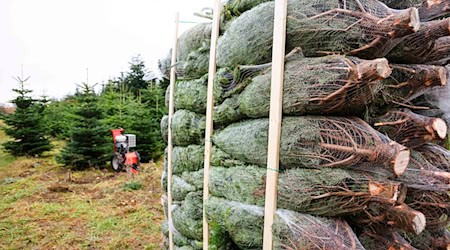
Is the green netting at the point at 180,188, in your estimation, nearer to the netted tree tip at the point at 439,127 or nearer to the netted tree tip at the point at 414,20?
the netted tree tip at the point at 439,127

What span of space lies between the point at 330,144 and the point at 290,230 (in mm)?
443

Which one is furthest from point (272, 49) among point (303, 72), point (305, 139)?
point (305, 139)

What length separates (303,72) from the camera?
165 cm

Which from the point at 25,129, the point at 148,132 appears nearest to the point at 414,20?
the point at 148,132

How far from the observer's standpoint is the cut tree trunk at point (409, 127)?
6.02ft

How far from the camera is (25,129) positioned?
1105cm

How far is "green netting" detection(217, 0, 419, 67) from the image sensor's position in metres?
1.59

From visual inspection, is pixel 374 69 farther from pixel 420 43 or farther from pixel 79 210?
pixel 79 210

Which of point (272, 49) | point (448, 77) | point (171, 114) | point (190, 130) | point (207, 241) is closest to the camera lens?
point (272, 49)

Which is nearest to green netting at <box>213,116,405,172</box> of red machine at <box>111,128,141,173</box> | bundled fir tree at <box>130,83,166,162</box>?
red machine at <box>111,128,141,173</box>

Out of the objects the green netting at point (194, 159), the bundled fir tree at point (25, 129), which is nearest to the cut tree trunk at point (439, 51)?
the green netting at point (194, 159)

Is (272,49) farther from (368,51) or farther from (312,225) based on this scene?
(312,225)

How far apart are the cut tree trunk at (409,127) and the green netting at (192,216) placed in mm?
1267

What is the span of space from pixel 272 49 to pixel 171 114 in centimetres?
127
